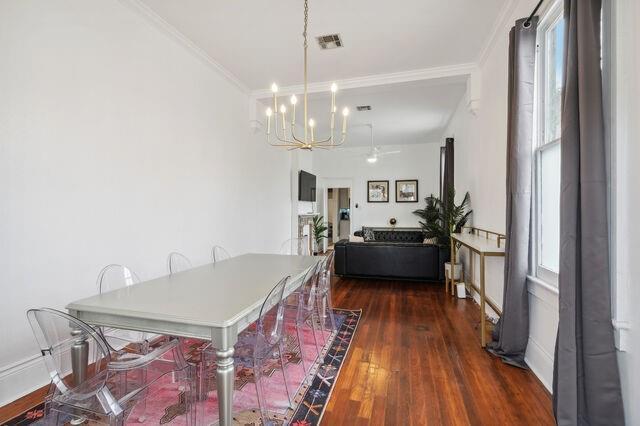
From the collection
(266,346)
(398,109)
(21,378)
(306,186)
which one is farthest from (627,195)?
(306,186)

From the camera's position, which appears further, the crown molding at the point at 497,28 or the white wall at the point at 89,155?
the crown molding at the point at 497,28

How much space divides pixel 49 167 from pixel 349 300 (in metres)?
3.55

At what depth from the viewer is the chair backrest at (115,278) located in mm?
2318

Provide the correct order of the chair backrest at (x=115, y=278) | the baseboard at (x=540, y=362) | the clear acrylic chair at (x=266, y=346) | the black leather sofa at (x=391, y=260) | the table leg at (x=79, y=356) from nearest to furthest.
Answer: the table leg at (x=79, y=356), the clear acrylic chair at (x=266, y=346), the baseboard at (x=540, y=362), the chair backrest at (x=115, y=278), the black leather sofa at (x=391, y=260)

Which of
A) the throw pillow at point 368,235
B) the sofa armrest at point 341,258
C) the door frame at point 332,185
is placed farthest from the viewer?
the door frame at point 332,185

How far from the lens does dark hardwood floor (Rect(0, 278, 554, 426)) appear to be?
74.3 inches

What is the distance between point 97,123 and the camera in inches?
101

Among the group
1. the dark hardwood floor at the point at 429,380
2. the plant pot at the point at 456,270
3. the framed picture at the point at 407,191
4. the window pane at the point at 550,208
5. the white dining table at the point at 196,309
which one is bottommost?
the dark hardwood floor at the point at 429,380

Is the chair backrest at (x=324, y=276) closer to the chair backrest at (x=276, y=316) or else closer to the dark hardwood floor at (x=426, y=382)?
the dark hardwood floor at (x=426, y=382)

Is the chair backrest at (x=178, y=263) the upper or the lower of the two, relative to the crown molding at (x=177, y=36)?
lower

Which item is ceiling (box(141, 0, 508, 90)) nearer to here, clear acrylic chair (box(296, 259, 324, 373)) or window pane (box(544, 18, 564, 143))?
window pane (box(544, 18, 564, 143))

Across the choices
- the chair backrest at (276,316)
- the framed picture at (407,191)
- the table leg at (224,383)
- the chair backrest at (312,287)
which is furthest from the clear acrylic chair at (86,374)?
the framed picture at (407,191)

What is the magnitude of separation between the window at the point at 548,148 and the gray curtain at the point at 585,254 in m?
0.62

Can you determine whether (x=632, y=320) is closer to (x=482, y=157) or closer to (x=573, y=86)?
(x=573, y=86)
